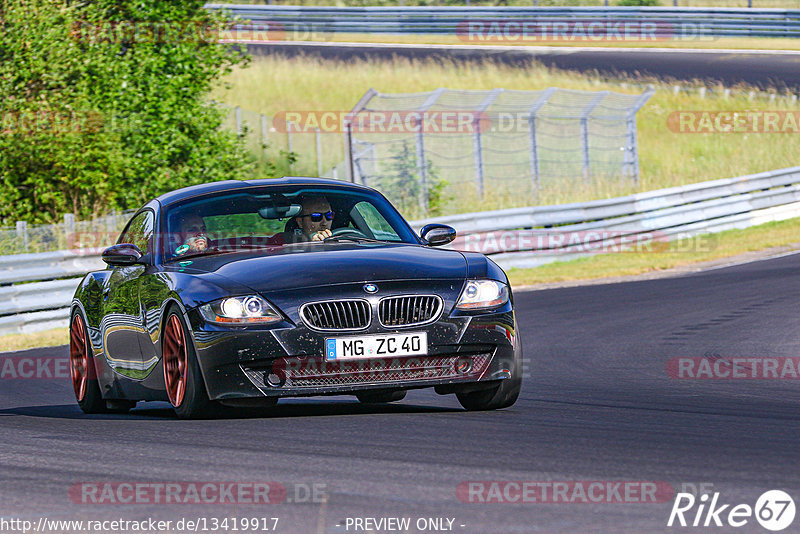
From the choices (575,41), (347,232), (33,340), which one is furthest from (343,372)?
(575,41)

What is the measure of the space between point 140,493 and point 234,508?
54 cm

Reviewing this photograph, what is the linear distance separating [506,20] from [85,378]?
36647 mm

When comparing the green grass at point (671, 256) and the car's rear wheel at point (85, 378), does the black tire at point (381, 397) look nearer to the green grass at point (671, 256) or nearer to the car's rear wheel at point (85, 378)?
the car's rear wheel at point (85, 378)

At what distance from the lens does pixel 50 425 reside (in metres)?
8.16

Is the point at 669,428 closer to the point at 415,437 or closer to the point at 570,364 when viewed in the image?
the point at 415,437

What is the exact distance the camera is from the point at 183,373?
25.0 feet

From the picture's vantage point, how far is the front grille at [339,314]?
7.28m

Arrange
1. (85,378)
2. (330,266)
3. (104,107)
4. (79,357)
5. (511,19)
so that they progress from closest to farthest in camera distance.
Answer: (330,266) < (85,378) < (79,357) < (104,107) < (511,19)

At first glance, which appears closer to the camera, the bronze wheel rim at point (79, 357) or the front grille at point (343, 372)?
the front grille at point (343, 372)

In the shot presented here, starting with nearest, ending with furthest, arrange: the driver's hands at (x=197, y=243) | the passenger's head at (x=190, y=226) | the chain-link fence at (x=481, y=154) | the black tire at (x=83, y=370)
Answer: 1. the driver's hands at (x=197, y=243)
2. the passenger's head at (x=190, y=226)
3. the black tire at (x=83, y=370)
4. the chain-link fence at (x=481, y=154)

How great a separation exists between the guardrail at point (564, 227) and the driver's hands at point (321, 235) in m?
8.63

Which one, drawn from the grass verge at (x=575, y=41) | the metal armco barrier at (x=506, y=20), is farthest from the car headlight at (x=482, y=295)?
the grass verge at (x=575, y=41)

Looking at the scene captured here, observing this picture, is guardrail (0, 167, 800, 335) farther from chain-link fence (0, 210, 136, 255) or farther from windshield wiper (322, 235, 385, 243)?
windshield wiper (322, 235, 385, 243)

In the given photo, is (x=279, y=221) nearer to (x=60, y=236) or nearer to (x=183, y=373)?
(x=183, y=373)
